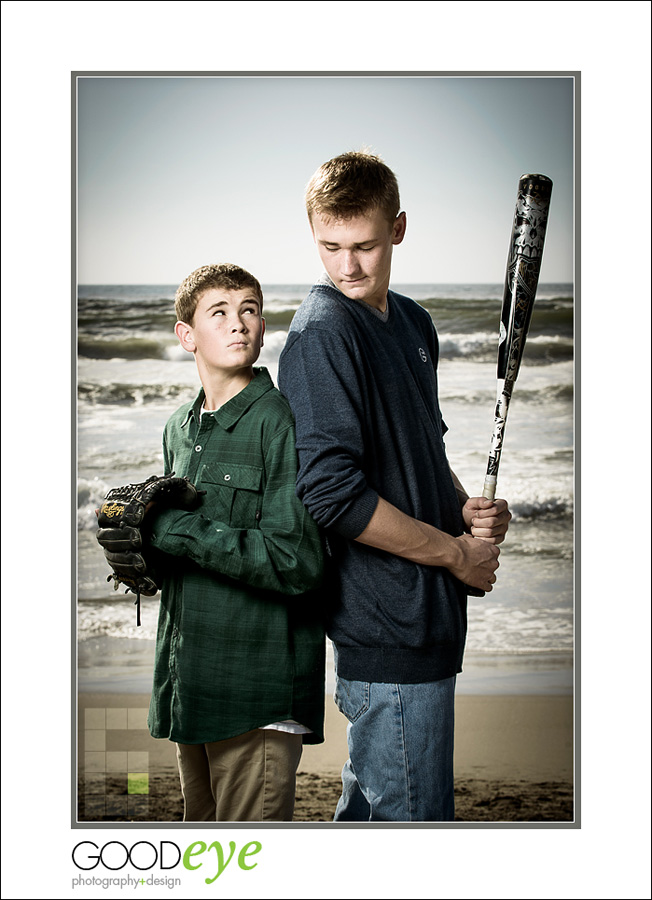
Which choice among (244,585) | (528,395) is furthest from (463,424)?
(244,585)

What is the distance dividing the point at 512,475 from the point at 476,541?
50 centimetres

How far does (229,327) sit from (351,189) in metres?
0.37

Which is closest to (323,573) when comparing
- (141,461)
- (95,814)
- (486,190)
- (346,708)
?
(346,708)

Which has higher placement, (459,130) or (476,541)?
(459,130)

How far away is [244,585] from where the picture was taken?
1.88 meters

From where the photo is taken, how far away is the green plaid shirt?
5.95 ft

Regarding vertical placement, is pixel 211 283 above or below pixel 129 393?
above

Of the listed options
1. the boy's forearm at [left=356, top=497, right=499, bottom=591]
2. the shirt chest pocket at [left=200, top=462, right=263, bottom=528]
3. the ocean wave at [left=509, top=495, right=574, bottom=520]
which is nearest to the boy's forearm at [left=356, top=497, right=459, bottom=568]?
the boy's forearm at [left=356, top=497, right=499, bottom=591]

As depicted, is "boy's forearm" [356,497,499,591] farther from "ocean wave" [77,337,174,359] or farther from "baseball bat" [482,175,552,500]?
"ocean wave" [77,337,174,359]

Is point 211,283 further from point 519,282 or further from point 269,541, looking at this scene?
point 519,282

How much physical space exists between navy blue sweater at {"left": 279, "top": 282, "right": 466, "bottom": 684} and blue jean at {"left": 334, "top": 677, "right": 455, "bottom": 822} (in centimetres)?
4

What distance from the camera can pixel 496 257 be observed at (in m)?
2.42

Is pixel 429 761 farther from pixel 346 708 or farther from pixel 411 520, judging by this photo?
pixel 411 520

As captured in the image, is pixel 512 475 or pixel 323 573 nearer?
pixel 323 573
